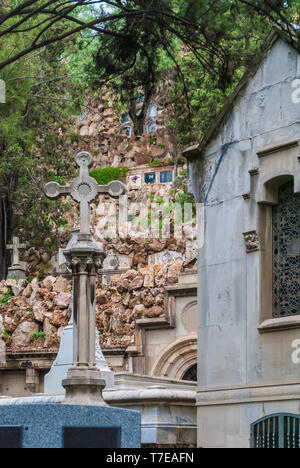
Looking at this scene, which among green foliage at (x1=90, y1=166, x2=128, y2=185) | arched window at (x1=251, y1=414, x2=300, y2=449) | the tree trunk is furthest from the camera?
green foliage at (x1=90, y1=166, x2=128, y2=185)

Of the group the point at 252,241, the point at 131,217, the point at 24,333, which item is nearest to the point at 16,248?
the point at 131,217

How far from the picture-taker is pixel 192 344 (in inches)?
924

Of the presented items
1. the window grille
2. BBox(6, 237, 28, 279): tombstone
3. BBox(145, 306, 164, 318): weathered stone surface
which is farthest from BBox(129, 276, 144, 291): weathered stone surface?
the window grille

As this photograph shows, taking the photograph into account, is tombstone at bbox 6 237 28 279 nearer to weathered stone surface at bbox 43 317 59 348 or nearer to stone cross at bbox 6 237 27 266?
stone cross at bbox 6 237 27 266

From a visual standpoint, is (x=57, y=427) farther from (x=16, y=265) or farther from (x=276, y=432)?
(x=16, y=265)

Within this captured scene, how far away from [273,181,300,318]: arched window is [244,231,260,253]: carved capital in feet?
0.94

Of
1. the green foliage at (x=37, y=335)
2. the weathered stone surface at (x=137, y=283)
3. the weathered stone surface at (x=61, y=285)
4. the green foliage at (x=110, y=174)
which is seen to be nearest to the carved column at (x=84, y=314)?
the weathered stone surface at (x=137, y=283)

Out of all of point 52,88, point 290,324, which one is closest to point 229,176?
point 290,324

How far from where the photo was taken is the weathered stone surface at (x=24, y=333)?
27844mm

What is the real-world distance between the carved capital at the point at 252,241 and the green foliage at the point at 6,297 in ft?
53.9

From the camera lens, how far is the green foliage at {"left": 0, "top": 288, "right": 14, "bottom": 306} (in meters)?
30.0

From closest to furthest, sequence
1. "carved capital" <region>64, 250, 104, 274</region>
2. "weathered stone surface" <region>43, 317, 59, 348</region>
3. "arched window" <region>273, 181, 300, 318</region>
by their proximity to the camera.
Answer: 1. "carved capital" <region>64, 250, 104, 274</region>
2. "arched window" <region>273, 181, 300, 318</region>
3. "weathered stone surface" <region>43, 317, 59, 348</region>

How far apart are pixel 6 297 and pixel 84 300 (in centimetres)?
1857

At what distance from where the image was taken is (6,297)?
101 feet
